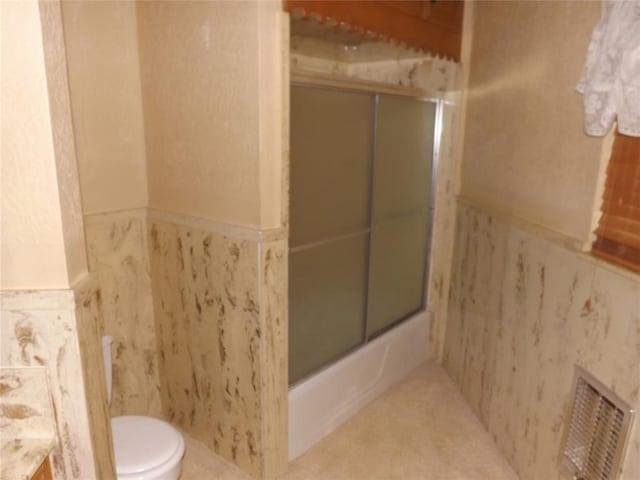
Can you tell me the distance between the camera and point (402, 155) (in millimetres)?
2533

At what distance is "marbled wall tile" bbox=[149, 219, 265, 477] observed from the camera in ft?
6.02

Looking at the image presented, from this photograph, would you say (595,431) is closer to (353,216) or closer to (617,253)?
(617,253)

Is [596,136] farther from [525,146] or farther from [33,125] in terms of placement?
[33,125]

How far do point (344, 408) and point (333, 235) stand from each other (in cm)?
92

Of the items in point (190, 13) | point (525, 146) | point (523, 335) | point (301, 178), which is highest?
point (190, 13)

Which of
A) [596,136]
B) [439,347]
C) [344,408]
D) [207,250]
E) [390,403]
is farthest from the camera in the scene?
[439,347]

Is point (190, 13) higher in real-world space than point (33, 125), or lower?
higher

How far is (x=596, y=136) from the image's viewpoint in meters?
1.58

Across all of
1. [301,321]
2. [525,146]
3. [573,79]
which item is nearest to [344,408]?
[301,321]

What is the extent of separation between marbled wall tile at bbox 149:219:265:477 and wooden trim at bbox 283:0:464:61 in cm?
90

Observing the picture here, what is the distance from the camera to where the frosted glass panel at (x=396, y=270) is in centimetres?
253

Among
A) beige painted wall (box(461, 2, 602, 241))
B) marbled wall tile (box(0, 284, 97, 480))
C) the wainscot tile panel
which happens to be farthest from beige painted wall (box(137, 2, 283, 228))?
beige painted wall (box(461, 2, 602, 241))

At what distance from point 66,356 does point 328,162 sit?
1.35m

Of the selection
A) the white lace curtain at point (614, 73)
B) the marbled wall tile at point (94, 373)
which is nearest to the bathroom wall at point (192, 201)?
the marbled wall tile at point (94, 373)
